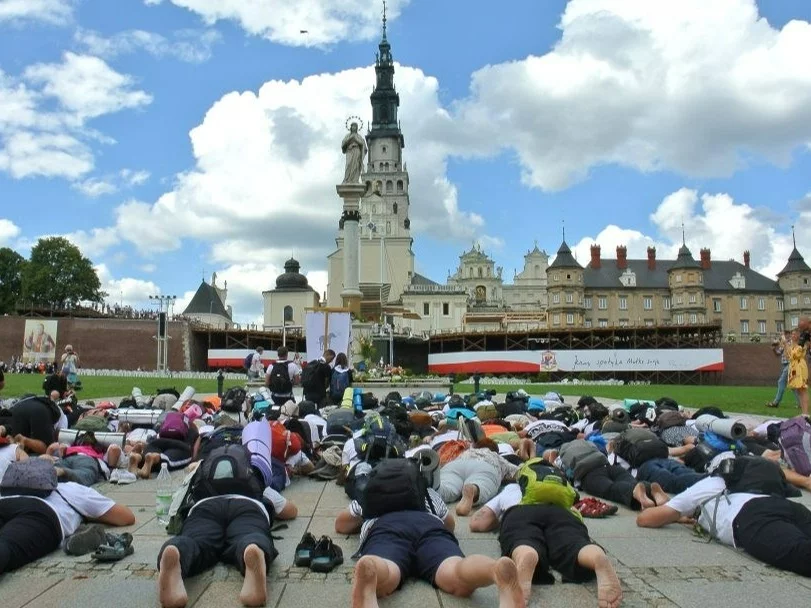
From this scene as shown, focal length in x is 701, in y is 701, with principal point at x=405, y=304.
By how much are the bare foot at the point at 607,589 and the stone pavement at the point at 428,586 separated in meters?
0.19

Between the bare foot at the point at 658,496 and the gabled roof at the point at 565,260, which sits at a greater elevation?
the gabled roof at the point at 565,260

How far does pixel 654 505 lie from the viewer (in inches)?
242

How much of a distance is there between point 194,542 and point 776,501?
397cm

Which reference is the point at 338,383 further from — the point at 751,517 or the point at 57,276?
the point at 57,276

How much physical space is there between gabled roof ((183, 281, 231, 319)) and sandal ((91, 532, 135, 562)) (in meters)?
85.6

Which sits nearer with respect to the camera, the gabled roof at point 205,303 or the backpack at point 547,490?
the backpack at point 547,490

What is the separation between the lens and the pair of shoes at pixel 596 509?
20.1 ft

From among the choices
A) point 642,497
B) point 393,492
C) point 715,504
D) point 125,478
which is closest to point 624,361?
point 642,497

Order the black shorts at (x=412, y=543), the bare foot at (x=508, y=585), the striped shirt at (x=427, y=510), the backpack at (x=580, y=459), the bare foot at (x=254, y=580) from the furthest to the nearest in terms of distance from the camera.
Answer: the backpack at (x=580, y=459)
the striped shirt at (x=427, y=510)
the black shorts at (x=412, y=543)
the bare foot at (x=254, y=580)
the bare foot at (x=508, y=585)

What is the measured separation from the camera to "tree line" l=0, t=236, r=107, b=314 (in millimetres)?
68188

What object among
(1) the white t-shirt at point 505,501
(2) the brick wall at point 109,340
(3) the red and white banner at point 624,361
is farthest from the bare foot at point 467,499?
(2) the brick wall at point 109,340

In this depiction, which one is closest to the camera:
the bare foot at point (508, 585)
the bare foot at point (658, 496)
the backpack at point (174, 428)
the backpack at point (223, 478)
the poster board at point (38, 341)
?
the bare foot at point (508, 585)

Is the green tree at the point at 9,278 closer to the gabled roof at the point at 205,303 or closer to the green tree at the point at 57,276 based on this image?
the green tree at the point at 57,276

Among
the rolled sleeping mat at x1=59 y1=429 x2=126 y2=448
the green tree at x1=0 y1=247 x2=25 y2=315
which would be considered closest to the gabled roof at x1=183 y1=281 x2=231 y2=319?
the green tree at x1=0 y1=247 x2=25 y2=315
